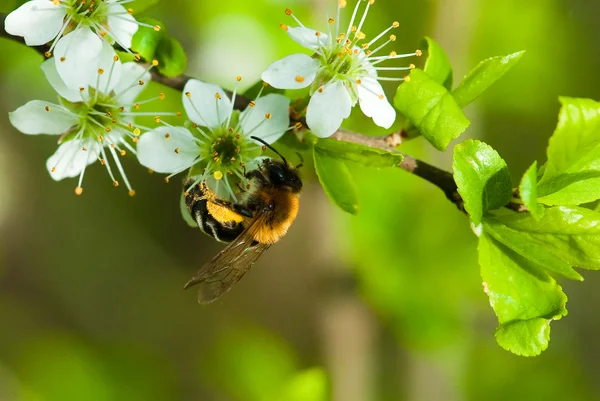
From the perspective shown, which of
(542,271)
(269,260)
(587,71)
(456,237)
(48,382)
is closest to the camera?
(542,271)

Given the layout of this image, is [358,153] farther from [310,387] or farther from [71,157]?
[310,387]

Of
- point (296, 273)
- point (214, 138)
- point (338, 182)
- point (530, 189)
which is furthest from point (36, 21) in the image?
point (296, 273)

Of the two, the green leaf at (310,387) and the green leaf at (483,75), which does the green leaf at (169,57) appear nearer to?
the green leaf at (483,75)

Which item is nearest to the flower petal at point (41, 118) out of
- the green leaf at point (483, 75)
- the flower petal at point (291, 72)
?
the flower petal at point (291, 72)

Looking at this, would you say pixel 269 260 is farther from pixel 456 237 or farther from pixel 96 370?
pixel 456 237

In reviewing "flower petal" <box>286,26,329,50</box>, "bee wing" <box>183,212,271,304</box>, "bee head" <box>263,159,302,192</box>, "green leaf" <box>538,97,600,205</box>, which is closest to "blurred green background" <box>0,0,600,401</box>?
"bee wing" <box>183,212,271,304</box>

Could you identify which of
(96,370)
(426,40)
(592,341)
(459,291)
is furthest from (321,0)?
(592,341)
